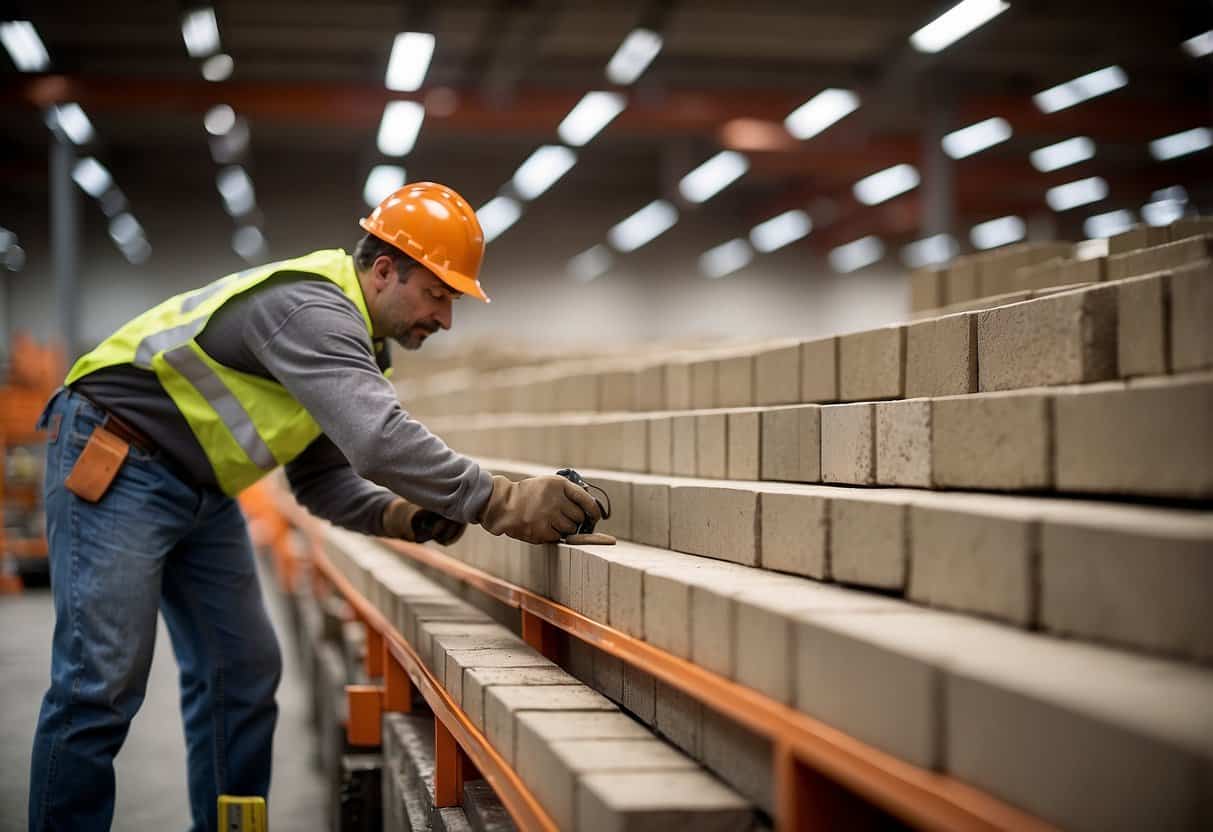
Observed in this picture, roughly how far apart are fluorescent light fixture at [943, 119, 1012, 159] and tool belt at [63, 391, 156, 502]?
43.2 ft

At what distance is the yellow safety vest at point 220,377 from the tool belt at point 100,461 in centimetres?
19

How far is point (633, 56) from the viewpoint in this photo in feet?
44.1

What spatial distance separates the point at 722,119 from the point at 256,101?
5.85m

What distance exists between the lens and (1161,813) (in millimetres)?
1294

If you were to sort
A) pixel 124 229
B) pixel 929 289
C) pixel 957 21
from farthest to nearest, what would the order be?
pixel 124 229
pixel 957 21
pixel 929 289

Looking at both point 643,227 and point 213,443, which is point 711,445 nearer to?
point 213,443

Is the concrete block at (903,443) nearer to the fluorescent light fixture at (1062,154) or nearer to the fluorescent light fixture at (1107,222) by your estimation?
the fluorescent light fixture at (1062,154)

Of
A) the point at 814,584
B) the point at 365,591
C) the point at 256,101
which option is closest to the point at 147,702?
the point at 365,591

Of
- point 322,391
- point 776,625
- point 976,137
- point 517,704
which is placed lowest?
point 517,704

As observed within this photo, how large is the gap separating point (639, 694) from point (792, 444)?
78 centimetres

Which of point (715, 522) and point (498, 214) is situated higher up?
point (498, 214)

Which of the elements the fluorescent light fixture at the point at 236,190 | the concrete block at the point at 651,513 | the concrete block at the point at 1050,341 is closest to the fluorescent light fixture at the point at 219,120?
the fluorescent light fixture at the point at 236,190

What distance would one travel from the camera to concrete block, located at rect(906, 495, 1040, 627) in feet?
6.08

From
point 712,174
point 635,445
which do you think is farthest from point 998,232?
point 635,445
